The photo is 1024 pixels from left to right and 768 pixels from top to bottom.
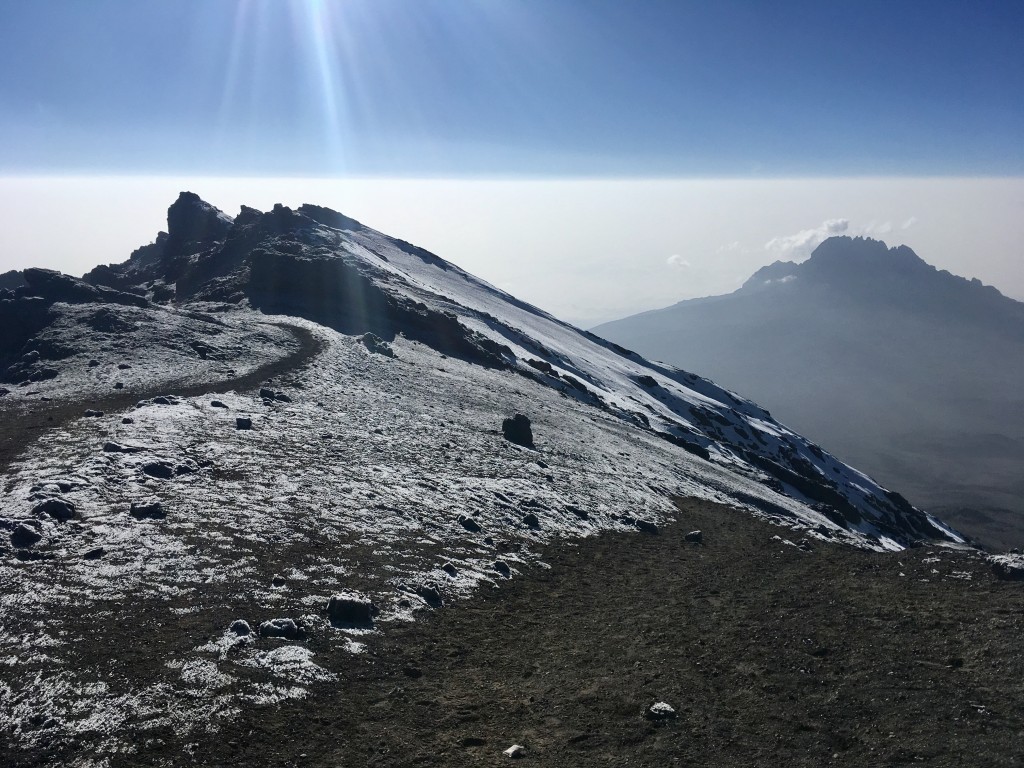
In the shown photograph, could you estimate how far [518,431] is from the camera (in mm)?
40000

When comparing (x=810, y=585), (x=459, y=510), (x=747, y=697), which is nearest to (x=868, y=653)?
(x=747, y=697)

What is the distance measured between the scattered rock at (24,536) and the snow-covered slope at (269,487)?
0.04 metres

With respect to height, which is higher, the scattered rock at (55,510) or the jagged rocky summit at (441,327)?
the jagged rocky summit at (441,327)

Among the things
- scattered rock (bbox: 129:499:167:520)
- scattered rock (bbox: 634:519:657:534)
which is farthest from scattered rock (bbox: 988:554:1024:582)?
scattered rock (bbox: 129:499:167:520)

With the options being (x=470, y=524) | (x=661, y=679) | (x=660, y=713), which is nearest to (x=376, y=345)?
(x=470, y=524)

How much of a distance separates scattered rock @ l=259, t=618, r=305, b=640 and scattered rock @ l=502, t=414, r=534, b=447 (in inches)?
939

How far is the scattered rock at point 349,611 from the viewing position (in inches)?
682

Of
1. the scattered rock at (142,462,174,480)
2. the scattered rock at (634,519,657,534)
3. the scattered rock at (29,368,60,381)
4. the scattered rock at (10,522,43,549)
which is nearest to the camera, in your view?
the scattered rock at (10,522,43,549)

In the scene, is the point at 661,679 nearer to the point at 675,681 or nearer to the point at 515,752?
the point at 675,681

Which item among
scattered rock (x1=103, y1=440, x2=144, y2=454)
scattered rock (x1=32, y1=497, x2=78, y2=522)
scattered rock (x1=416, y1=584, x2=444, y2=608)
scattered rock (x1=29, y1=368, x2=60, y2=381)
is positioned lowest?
scattered rock (x1=416, y1=584, x2=444, y2=608)

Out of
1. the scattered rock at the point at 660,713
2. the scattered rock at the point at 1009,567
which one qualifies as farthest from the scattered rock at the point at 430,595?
the scattered rock at the point at 1009,567

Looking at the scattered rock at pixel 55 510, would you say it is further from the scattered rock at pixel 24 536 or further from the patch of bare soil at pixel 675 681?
the patch of bare soil at pixel 675 681

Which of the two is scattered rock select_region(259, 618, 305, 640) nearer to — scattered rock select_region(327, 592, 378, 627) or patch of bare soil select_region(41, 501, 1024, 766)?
patch of bare soil select_region(41, 501, 1024, 766)

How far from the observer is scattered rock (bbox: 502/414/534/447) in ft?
130
